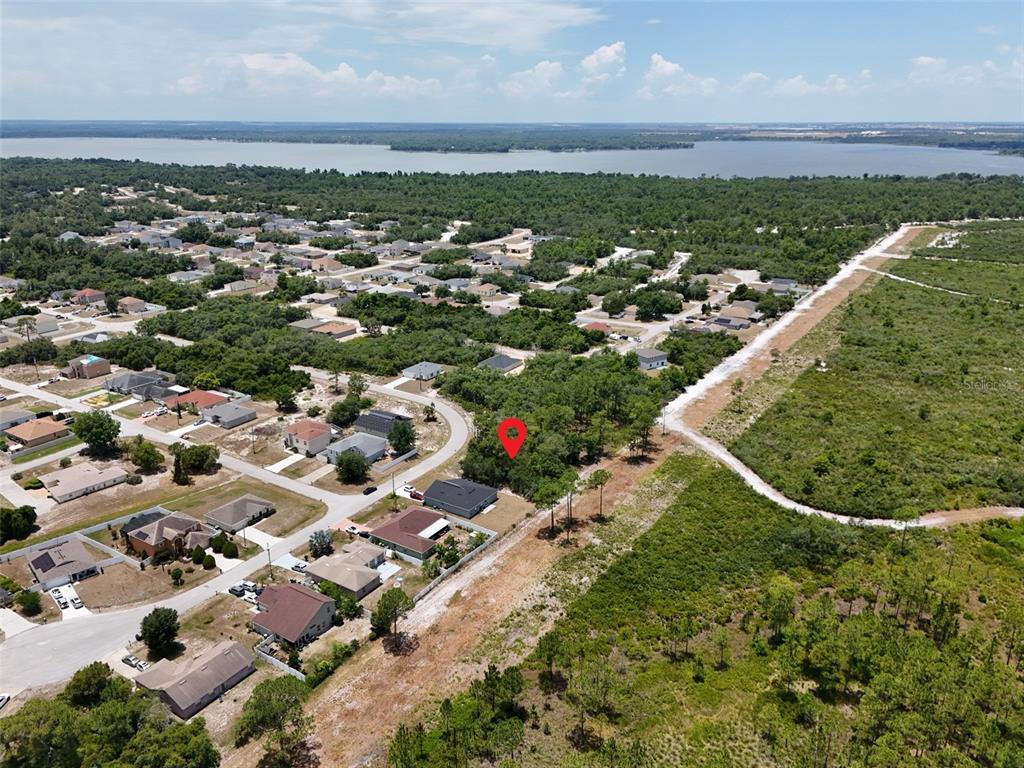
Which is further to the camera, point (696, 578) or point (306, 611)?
point (696, 578)

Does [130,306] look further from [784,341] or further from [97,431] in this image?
[784,341]

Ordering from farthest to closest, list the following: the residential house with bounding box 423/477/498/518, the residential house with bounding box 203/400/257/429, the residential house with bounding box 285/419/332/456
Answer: the residential house with bounding box 203/400/257/429, the residential house with bounding box 285/419/332/456, the residential house with bounding box 423/477/498/518

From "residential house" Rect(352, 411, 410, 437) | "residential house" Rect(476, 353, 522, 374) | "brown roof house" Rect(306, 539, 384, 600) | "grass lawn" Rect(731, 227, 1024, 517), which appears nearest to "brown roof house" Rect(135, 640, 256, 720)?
"brown roof house" Rect(306, 539, 384, 600)

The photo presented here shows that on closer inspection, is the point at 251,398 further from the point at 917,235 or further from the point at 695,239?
the point at 917,235

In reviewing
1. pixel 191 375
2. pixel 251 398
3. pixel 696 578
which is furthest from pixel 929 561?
pixel 191 375

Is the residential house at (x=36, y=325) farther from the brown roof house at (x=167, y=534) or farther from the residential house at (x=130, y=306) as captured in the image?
the brown roof house at (x=167, y=534)

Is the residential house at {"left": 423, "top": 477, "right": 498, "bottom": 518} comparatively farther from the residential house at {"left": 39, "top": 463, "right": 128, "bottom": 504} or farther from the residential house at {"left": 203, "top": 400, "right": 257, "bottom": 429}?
the residential house at {"left": 39, "top": 463, "right": 128, "bottom": 504}

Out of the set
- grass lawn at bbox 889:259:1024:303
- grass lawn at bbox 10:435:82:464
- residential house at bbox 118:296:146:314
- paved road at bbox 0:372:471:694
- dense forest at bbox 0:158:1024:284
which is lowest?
paved road at bbox 0:372:471:694

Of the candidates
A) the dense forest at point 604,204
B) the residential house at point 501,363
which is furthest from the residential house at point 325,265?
the residential house at point 501,363
